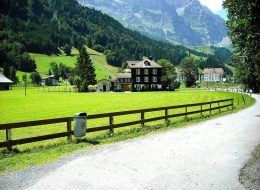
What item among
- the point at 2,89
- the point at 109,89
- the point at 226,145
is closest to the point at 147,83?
the point at 109,89

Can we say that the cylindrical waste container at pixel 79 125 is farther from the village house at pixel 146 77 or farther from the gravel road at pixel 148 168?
the village house at pixel 146 77

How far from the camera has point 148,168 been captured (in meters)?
10.9

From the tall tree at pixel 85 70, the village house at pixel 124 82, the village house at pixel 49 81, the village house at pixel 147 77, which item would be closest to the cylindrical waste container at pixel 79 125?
the tall tree at pixel 85 70

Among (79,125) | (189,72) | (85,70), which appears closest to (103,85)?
(85,70)

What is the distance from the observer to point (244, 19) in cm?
2183

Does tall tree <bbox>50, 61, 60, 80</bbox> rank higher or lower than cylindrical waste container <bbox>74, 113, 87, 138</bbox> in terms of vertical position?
higher

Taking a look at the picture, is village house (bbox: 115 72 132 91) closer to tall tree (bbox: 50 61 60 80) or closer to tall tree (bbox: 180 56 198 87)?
tall tree (bbox: 180 56 198 87)

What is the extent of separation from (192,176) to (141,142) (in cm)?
573

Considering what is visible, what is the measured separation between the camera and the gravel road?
365 inches

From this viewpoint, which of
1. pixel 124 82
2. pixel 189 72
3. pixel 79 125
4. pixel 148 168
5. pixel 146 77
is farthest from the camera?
pixel 189 72

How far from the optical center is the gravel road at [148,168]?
365 inches

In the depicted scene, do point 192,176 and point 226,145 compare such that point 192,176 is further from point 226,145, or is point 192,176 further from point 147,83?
point 147,83

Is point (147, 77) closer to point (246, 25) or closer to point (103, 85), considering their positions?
point (103, 85)

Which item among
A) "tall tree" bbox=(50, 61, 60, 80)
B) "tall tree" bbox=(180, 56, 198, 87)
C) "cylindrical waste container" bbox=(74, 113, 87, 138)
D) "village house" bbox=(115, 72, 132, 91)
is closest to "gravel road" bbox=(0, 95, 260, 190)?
"cylindrical waste container" bbox=(74, 113, 87, 138)
